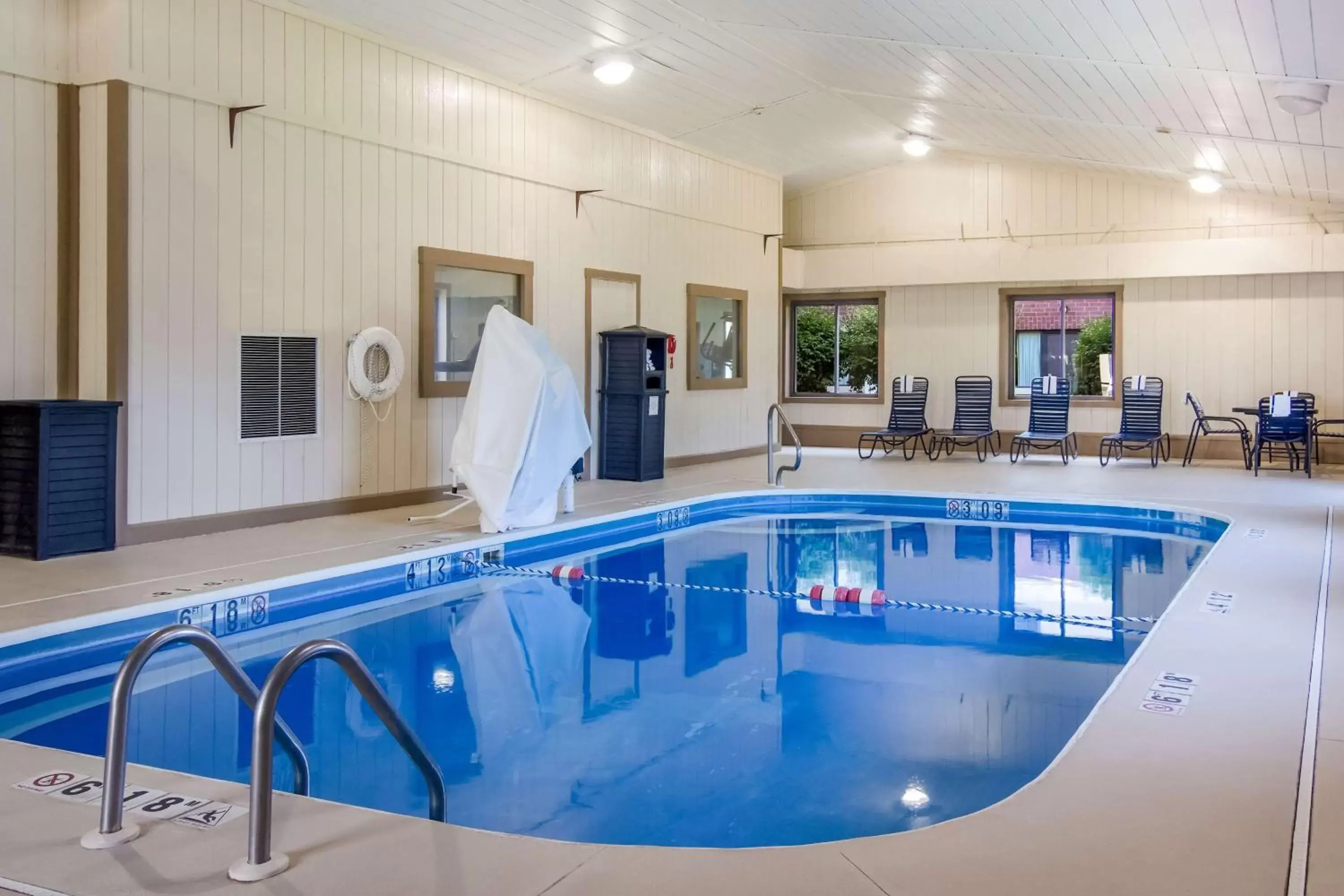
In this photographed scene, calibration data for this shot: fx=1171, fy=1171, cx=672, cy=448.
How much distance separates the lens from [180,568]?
222 inches

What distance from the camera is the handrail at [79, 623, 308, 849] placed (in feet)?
7.41

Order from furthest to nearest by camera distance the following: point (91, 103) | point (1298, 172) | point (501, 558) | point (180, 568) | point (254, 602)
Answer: point (1298, 172) < point (501, 558) < point (91, 103) < point (180, 568) < point (254, 602)

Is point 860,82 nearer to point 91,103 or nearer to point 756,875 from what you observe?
point 91,103

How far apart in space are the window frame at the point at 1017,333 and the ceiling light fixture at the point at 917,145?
207 cm

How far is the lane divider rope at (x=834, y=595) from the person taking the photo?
5512mm

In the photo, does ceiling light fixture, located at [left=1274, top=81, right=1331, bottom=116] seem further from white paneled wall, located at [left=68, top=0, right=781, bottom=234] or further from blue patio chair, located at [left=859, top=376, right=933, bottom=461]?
blue patio chair, located at [left=859, top=376, right=933, bottom=461]

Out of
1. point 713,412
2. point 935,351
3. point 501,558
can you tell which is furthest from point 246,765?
point 935,351

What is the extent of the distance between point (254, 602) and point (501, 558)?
1.80 m

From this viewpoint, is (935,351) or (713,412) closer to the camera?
(713,412)

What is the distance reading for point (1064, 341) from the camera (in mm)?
13016

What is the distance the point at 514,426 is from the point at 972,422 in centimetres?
721

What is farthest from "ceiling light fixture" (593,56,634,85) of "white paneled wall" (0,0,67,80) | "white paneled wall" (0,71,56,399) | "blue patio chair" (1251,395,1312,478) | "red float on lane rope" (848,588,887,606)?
"blue patio chair" (1251,395,1312,478)

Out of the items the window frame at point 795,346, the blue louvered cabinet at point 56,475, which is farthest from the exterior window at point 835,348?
the blue louvered cabinet at point 56,475

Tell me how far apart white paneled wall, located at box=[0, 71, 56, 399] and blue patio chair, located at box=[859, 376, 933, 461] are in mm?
8135
